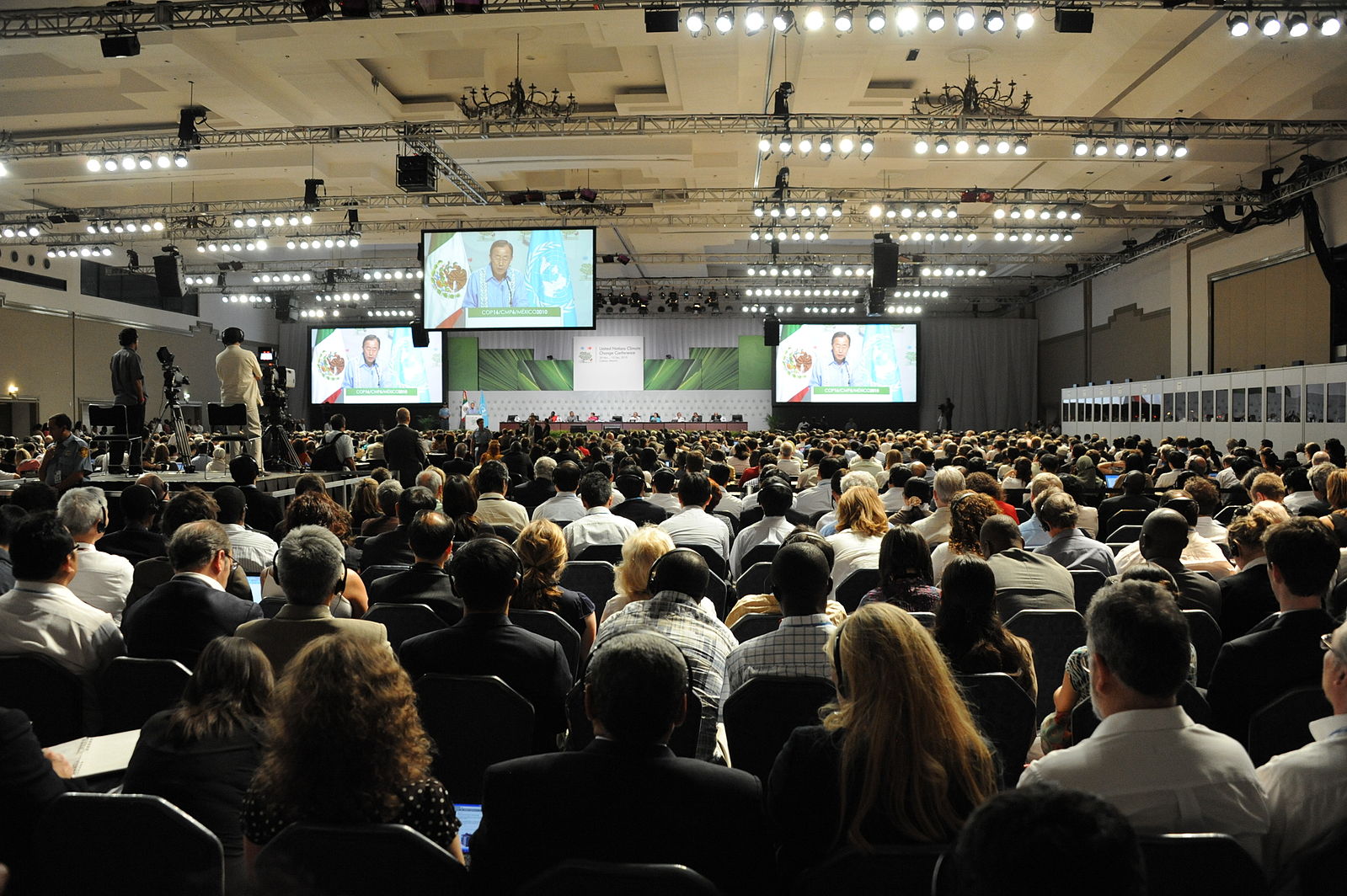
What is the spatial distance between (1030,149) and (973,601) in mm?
13357

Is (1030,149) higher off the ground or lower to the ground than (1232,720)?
higher

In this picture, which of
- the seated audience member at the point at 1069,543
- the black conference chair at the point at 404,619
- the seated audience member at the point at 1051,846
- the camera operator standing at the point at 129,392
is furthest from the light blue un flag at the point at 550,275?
the seated audience member at the point at 1051,846

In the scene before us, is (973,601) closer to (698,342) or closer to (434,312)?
(434,312)

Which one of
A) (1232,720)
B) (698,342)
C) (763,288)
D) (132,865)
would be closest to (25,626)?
(132,865)

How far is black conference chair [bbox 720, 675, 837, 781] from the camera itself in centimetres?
267

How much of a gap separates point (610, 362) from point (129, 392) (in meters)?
22.4

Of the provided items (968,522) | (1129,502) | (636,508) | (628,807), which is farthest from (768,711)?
(1129,502)

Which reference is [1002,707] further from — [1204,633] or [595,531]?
[595,531]

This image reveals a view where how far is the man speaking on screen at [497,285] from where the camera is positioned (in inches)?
550

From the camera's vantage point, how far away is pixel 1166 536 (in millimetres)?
4195

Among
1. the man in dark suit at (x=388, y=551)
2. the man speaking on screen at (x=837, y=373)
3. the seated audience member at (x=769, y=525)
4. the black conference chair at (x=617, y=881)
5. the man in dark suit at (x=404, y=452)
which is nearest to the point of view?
the black conference chair at (x=617, y=881)

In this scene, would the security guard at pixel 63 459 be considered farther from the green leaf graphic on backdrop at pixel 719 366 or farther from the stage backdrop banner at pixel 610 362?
the green leaf graphic on backdrop at pixel 719 366

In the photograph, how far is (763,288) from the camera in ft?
86.1

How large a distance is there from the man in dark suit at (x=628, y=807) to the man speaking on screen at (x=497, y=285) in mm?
12626
